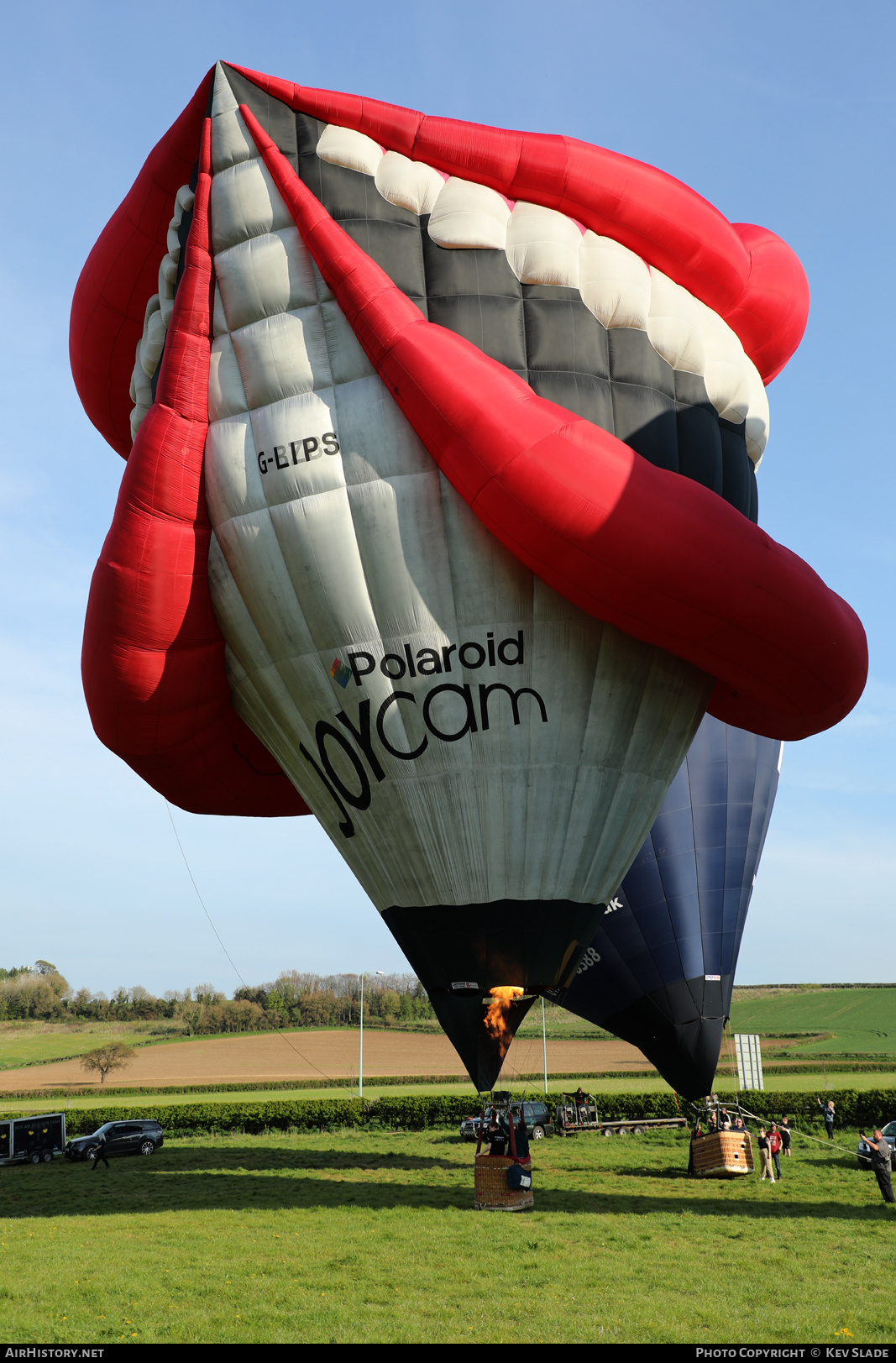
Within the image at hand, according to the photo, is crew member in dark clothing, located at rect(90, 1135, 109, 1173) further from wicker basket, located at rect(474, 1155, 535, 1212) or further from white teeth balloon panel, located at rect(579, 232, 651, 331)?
white teeth balloon panel, located at rect(579, 232, 651, 331)

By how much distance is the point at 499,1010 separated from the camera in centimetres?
927

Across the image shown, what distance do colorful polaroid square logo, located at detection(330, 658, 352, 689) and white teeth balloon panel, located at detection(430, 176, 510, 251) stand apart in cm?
398

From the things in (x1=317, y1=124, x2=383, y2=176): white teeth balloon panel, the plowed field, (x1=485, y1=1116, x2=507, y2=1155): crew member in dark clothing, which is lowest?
the plowed field

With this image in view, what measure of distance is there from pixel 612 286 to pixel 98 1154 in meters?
16.1

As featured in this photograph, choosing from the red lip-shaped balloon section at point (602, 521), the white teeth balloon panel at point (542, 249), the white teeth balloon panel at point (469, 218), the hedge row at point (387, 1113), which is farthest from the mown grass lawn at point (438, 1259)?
the white teeth balloon panel at point (469, 218)

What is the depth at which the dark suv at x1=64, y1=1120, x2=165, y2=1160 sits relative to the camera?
1908 cm

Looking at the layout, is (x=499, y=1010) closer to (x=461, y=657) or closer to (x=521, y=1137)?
(x=521, y=1137)

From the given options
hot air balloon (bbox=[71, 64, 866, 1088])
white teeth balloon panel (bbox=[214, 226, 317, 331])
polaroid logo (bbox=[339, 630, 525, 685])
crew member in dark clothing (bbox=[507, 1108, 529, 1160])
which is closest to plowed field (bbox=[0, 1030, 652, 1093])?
crew member in dark clothing (bbox=[507, 1108, 529, 1160])

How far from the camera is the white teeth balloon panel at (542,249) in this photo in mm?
9469

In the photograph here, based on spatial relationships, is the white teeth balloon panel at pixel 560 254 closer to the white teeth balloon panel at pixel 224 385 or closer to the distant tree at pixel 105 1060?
the white teeth balloon panel at pixel 224 385

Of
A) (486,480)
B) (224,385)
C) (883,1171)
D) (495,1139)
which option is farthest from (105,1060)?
(486,480)

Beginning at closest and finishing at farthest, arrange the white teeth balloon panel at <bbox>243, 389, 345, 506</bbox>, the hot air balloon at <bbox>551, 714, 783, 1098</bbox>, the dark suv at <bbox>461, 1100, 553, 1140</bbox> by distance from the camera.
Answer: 1. the white teeth balloon panel at <bbox>243, 389, 345, 506</bbox>
2. the hot air balloon at <bbox>551, 714, 783, 1098</bbox>
3. the dark suv at <bbox>461, 1100, 553, 1140</bbox>

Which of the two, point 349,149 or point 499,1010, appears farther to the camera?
point 349,149

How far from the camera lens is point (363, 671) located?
9227 mm
